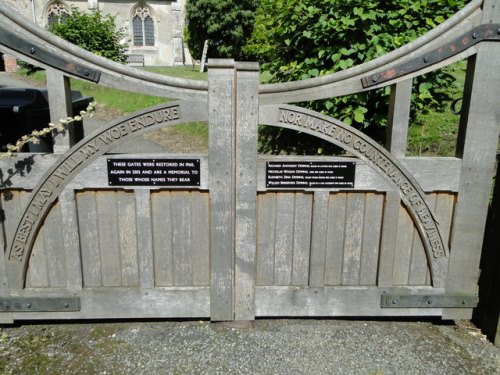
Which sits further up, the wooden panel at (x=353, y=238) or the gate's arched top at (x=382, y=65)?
the gate's arched top at (x=382, y=65)

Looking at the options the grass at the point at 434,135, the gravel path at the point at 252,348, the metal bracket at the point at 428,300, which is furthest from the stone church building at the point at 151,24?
the metal bracket at the point at 428,300

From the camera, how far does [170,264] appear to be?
331 cm

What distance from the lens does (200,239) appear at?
3.26m

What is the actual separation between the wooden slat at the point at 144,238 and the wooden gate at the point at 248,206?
0.04 ft

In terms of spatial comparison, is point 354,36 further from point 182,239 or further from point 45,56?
point 45,56

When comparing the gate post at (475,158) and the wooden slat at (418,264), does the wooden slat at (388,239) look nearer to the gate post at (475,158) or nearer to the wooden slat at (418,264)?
the wooden slat at (418,264)

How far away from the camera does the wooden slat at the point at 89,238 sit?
3119 mm

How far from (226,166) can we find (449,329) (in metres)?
2.32

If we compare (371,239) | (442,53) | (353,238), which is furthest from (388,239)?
(442,53)

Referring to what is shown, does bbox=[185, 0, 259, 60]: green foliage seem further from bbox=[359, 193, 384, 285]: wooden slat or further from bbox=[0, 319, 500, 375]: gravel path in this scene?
bbox=[0, 319, 500, 375]: gravel path

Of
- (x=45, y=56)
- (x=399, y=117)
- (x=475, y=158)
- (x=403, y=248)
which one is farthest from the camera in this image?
(x=403, y=248)

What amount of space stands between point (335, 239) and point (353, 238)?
5.6 inches

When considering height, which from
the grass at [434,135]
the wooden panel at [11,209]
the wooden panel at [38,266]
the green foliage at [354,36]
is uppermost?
the green foliage at [354,36]

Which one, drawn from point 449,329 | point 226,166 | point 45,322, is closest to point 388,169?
point 226,166
